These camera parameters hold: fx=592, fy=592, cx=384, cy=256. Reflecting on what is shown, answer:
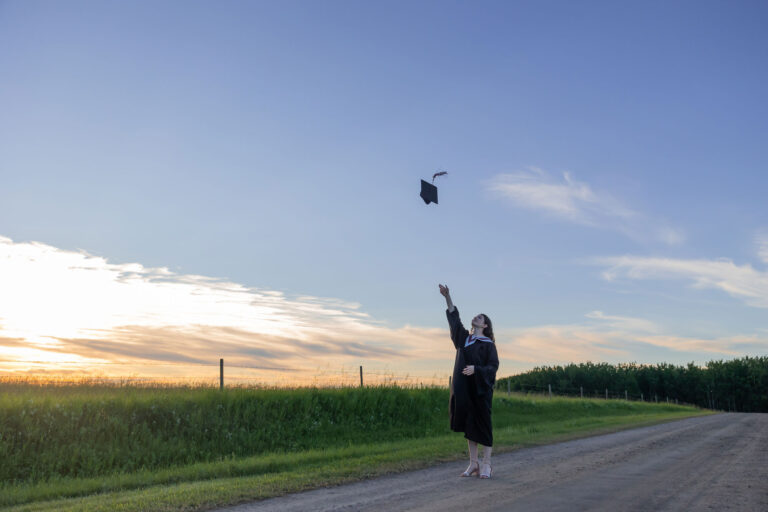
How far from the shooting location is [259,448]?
17281 millimetres

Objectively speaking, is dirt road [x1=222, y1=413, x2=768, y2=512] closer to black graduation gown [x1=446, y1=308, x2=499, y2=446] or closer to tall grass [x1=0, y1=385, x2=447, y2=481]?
black graduation gown [x1=446, y1=308, x2=499, y2=446]

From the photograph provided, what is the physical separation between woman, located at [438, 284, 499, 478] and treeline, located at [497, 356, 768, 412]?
110 m

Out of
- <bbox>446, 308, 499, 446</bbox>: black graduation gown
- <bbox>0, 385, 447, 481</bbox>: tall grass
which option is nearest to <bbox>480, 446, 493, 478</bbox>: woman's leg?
<bbox>446, 308, 499, 446</bbox>: black graduation gown

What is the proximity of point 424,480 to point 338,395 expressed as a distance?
497 inches

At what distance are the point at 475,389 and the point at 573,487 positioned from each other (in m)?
2.05

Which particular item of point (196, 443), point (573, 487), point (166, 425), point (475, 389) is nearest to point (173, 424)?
point (166, 425)

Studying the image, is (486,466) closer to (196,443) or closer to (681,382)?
(196,443)

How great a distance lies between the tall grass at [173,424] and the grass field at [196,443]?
35mm

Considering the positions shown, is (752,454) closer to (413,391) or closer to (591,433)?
(591,433)

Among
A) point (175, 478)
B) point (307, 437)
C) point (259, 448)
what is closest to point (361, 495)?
point (175, 478)

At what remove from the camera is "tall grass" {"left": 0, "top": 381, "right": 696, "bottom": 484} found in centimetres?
1398

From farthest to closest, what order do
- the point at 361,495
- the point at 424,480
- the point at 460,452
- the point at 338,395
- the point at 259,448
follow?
the point at 338,395
the point at 259,448
the point at 460,452
the point at 424,480
the point at 361,495

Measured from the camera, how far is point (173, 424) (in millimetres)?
16641

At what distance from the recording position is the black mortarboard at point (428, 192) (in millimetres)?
13414
